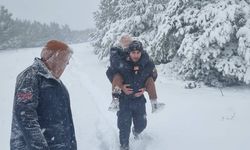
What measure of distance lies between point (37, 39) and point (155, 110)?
292 ft

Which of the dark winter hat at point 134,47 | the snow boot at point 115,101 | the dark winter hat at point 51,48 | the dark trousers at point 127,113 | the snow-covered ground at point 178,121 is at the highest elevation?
the dark winter hat at point 51,48

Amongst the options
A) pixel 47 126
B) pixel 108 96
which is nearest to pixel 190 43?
pixel 108 96

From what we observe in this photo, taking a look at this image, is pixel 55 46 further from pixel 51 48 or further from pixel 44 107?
pixel 44 107

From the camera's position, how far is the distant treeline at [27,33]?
6475 cm

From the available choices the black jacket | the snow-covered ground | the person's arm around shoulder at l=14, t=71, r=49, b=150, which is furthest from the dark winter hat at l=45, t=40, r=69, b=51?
the snow-covered ground

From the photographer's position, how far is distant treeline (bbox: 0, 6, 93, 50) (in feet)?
212

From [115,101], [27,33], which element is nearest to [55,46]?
[115,101]

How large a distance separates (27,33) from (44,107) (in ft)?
279

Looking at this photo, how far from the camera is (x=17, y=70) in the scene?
20.2 meters

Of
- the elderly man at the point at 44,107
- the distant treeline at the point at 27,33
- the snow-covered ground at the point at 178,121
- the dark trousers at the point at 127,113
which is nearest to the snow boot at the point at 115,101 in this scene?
the dark trousers at the point at 127,113

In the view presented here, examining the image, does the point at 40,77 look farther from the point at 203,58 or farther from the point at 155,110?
the point at 203,58

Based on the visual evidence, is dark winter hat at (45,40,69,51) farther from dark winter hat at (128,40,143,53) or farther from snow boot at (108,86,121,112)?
snow boot at (108,86,121,112)

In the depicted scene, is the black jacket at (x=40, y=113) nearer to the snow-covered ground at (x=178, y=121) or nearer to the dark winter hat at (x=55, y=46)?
the dark winter hat at (x=55, y=46)

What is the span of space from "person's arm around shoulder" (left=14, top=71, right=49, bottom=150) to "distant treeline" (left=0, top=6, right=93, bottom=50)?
111 ft
